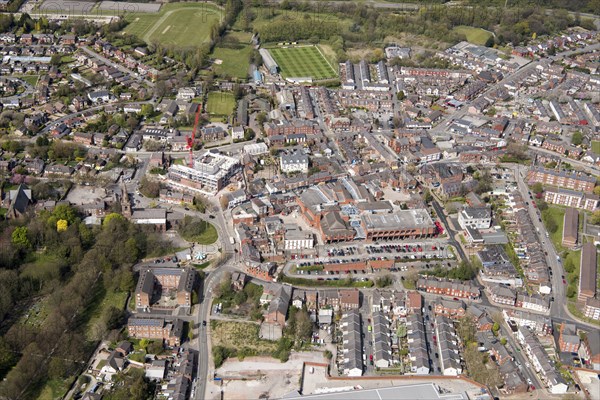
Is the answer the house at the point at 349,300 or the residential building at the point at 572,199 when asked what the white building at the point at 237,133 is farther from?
the residential building at the point at 572,199

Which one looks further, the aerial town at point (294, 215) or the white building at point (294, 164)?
the white building at point (294, 164)

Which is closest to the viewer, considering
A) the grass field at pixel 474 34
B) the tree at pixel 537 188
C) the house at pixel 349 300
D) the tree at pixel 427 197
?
the house at pixel 349 300

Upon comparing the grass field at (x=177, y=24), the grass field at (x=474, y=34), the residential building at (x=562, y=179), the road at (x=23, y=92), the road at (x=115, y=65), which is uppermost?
the grass field at (x=474, y=34)

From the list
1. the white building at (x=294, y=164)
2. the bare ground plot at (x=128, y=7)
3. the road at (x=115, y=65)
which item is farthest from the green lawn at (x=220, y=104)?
the bare ground plot at (x=128, y=7)

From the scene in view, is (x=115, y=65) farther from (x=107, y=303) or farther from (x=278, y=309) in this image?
(x=278, y=309)

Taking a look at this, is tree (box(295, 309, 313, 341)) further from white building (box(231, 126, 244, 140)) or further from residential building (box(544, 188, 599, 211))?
white building (box(231, 126, 244, 140))

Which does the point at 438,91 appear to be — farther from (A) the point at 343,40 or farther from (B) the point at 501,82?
(A) the point at 343,40

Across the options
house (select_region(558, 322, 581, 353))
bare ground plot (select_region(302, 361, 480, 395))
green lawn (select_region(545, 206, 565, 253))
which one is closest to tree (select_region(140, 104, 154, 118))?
bare ground plot (select_region(302, 361, 480, 395))
